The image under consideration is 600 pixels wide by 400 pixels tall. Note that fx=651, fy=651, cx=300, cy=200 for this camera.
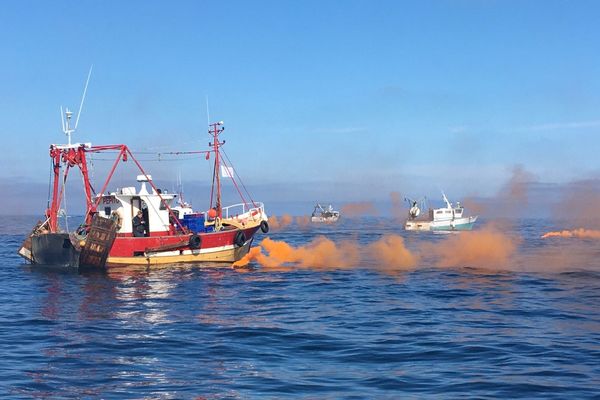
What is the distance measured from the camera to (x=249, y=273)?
40.8 metres

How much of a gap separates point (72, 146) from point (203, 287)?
1569 cm

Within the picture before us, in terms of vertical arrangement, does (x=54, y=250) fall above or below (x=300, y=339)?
above

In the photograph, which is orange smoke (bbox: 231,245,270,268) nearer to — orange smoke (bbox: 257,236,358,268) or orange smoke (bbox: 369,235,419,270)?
orange smoke (bbox: 257,236,358,268)

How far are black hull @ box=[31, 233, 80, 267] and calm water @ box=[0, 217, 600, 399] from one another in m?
4.96

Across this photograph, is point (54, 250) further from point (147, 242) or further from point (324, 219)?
point (324, 219)

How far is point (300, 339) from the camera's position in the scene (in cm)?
2005

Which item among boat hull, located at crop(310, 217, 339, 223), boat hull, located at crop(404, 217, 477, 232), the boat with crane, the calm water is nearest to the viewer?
the calm water

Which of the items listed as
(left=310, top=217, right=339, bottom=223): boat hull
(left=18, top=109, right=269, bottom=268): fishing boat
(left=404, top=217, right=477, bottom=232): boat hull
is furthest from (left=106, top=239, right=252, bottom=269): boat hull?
(left=310, top=217, right=339, bottom=223): boat hull

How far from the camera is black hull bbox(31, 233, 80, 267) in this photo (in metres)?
40.2

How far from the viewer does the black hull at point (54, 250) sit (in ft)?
132

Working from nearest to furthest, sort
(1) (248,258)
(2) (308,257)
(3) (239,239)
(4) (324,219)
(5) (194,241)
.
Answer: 1. (5) (194,241)
2. (3) (239,239)
3. (1) (248,258)
4. (2) (308,257)
5. (4) (324,219)

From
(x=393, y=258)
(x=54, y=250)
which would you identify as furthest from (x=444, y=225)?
(x=54, y=250)

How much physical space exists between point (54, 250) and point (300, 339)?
2611 cm

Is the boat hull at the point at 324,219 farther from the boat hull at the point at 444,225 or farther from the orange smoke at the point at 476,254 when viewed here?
the orange smoke at the point at 476,254
